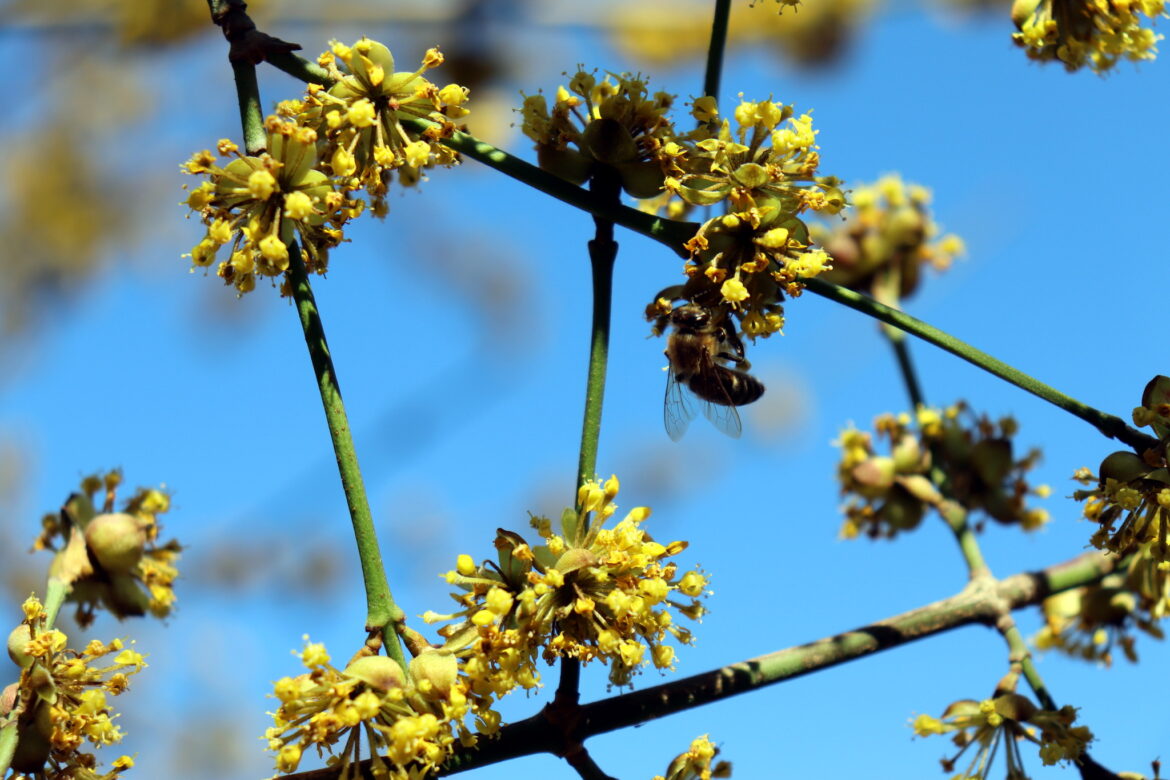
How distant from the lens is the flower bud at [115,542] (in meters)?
2.79

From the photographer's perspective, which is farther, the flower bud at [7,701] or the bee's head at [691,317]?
the bee's head at [691,317]

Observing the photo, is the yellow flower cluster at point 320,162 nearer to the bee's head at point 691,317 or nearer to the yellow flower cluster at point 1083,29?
the bee's head at point 691,317

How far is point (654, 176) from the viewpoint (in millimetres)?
2088

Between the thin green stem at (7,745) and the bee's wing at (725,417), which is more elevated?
the bee's wing at (725,417)

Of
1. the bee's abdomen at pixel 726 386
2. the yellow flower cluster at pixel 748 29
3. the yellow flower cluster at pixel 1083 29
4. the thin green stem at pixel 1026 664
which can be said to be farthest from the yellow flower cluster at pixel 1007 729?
the yellow flower cluster at pixel 748 29

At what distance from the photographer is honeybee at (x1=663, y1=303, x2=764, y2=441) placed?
7.73 feet

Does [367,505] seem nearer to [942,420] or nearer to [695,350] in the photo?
[695,350]

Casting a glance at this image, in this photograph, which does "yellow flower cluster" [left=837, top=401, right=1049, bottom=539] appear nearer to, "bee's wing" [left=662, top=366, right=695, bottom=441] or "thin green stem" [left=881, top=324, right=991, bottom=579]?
"thin green stem" [left=881, top=324, right=991, bottom=579]

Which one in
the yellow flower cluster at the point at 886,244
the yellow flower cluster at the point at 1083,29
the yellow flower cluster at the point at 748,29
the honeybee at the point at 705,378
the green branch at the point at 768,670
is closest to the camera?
the green branch at the point at 768,670

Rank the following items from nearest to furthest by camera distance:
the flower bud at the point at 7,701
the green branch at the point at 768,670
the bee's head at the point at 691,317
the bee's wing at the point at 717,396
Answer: the green branch at the point at 768,670
the flower bud at the point at 7,701
the bee's head at the point at 691,317
the bee's wing at the point at 717,396

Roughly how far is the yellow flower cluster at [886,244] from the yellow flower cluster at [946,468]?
63 centimetres

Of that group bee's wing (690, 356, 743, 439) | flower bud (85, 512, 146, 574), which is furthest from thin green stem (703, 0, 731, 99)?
flower bud (85, 512, 146, 574)

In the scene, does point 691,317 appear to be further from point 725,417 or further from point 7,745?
point 7,745

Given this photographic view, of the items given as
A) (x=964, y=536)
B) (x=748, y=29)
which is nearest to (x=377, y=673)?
(x=964, y=536)
